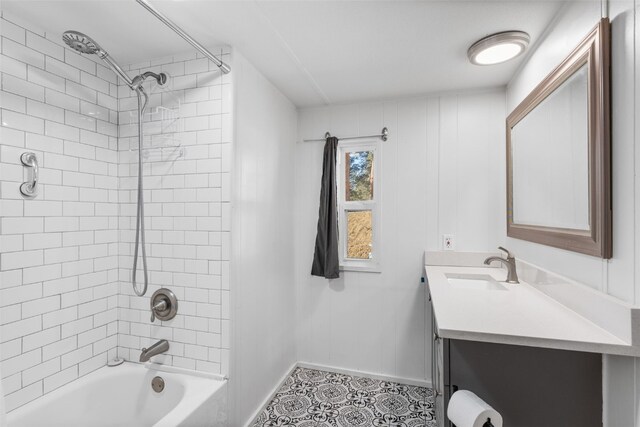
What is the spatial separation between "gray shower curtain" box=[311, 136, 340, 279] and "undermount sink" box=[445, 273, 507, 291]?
3.11 feet

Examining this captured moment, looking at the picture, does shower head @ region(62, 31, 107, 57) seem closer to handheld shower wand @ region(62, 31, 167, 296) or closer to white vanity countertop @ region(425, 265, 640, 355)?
handheld shower wand @ region(62, 31, 167, 296)

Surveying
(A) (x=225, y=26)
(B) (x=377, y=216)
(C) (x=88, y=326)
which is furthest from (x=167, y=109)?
(B) (x=377, y=216)

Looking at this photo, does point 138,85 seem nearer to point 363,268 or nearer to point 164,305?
point 164,305

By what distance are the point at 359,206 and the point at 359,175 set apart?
286 mm

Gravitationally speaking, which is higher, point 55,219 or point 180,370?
point 55,219

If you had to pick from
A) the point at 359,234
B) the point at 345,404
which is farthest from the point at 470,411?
the point at 359,234

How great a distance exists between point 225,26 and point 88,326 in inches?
76.8

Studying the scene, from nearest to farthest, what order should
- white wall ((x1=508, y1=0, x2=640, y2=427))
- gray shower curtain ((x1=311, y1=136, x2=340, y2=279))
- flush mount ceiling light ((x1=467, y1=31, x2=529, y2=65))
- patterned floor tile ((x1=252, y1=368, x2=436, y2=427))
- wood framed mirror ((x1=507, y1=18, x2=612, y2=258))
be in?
1. white wall ((x1=508, y1=0, x2=640, y2=427))
2. wood framed mirror ((x1=507, y1=18, x2=612, y2=258))
3. flush mount ceiling light ((x1=467, y1=31, x2=529, y2=65))
4. patterned floor tile ((x1=252, y1=368, x2=436, y2=427))
5. gray shower curtain ((x1=311, y1=136, x2=340, y2=279))

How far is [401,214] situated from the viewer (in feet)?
8.95

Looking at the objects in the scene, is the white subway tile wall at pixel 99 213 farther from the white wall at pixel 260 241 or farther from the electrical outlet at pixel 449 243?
the electrical outlet at pixel 449 243

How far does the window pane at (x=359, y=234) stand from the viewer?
112 inches

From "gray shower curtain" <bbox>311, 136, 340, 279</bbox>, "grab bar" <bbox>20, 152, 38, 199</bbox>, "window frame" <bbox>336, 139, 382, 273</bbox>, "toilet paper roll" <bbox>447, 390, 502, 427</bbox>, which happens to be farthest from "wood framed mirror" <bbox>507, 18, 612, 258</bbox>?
"grab bar" <bbox>20, 152, 38, 199</bbox>

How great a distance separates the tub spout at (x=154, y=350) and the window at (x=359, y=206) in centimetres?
152

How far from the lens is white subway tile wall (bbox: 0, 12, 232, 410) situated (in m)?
1.58
